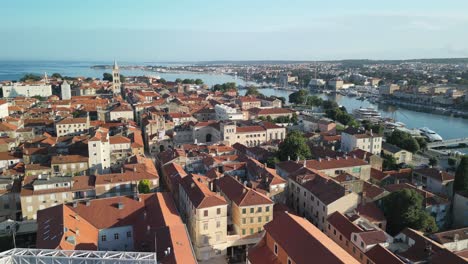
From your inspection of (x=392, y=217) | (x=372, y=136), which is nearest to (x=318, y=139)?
(x=372, y=136)

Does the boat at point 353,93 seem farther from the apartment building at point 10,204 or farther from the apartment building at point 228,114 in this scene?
the apartment building at point 10,204

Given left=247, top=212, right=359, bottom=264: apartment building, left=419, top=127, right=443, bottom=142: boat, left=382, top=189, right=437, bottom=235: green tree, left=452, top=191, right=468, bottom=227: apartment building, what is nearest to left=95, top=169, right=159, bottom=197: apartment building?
left=247, top=212, right=359, bottom=264: apartment building

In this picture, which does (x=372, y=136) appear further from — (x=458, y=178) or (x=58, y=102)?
(x=58, y=102)

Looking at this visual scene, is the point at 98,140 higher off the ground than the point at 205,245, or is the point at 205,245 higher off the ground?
the point at 98,140

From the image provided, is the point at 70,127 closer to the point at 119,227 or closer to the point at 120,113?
the point at 120,113

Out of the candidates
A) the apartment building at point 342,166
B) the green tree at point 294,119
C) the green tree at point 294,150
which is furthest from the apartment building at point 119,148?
the green tree at point 294,119

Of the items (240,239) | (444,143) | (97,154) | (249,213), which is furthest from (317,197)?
(444,143)
